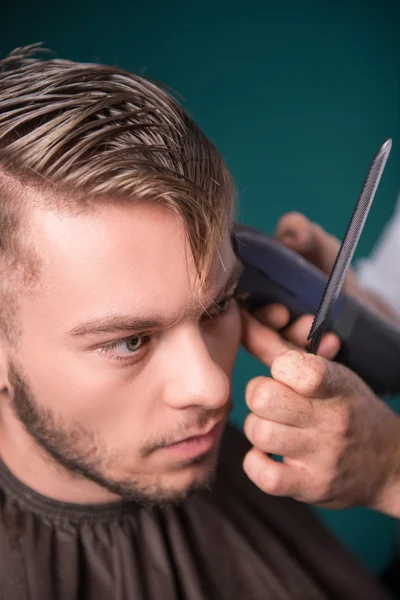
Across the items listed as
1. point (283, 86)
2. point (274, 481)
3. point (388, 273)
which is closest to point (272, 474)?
point (274, 481)

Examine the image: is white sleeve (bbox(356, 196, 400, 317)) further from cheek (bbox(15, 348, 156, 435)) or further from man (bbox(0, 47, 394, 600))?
cheek (bbox(15, 348, 156, 435))

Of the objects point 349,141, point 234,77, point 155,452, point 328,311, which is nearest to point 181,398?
point 155,452

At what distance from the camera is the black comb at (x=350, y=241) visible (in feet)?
2.49

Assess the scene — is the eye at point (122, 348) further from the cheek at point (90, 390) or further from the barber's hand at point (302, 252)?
the barber's hand at point (302, 252)

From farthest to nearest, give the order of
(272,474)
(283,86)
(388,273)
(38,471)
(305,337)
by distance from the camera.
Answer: (283,86) < (388,273) < (305,337) < (38,471) < (272,474)

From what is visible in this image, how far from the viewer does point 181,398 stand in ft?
2.90

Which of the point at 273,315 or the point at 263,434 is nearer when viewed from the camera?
the point at 263,434

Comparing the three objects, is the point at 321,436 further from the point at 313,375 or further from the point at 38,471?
the point at 38,471

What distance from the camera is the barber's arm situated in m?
0.89

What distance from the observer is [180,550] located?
3.59 ft

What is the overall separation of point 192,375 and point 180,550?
1.20ft

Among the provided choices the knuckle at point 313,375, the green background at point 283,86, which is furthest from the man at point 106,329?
the green background at point 283,86

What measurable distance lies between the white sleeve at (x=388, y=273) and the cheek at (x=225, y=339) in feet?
2.24

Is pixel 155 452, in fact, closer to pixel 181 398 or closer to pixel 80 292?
pixel 181 398
